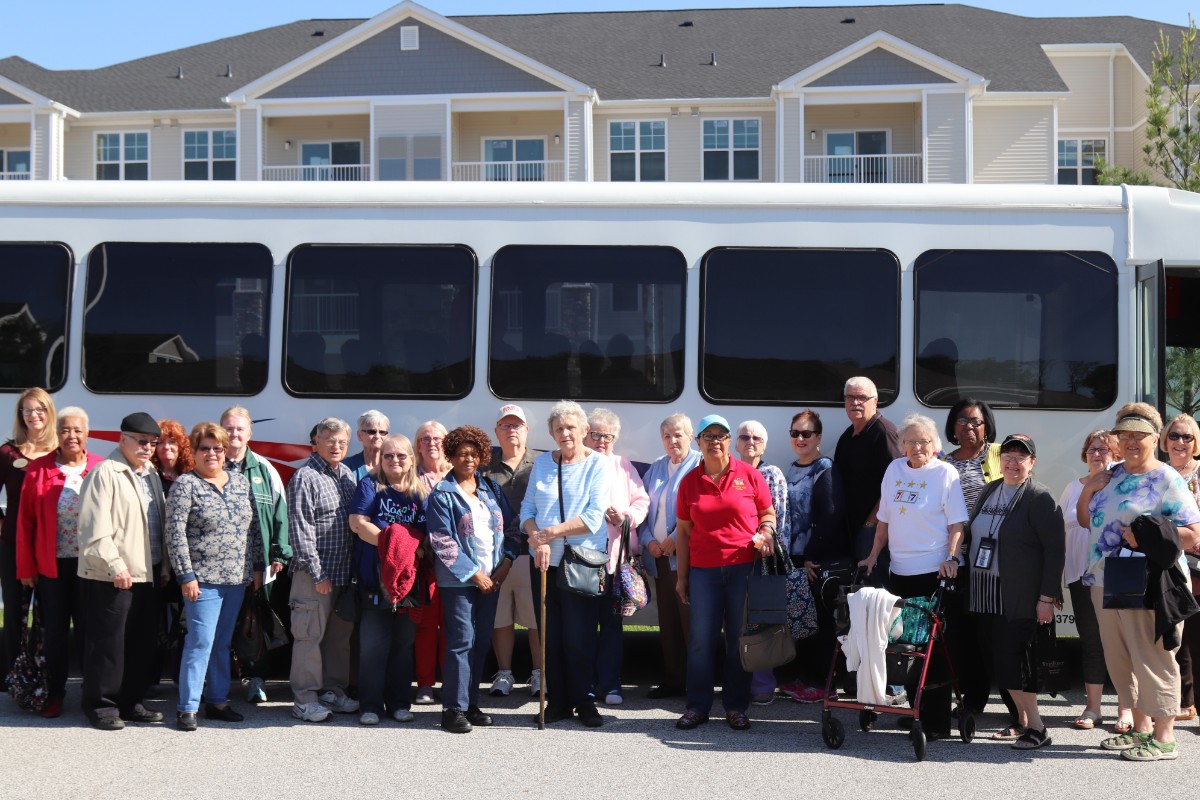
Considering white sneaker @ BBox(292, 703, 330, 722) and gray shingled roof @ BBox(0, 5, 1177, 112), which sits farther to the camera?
gray shingled roof @ BBox(0, 5, 1177, 112)

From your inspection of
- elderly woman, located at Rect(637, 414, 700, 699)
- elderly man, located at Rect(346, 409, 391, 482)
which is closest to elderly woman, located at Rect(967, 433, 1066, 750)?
elderly woman, located at Rect(637, 414, 700, 699)

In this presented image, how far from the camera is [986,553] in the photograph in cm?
684

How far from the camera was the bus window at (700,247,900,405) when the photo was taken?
8141 mm

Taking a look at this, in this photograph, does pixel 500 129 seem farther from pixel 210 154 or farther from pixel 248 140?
pixel 210 154

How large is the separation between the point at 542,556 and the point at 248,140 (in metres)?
26.3

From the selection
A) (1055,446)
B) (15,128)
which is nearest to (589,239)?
(1055,446)

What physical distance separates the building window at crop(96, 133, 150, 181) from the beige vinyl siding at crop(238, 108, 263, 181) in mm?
3075

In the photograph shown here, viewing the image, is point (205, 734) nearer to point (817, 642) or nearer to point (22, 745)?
point (22, 745)

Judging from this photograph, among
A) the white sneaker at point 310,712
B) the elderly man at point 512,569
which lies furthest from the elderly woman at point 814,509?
the white sneaker at point 310,712

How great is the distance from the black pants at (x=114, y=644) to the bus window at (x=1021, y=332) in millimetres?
5000

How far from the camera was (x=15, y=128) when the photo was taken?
107ft

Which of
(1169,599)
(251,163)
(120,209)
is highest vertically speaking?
(251,163)

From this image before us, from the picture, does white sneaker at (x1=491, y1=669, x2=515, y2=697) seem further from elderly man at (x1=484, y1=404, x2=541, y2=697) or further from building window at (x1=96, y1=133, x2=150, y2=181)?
building window at (x1=96, y1=133, x2=150, y2=181)

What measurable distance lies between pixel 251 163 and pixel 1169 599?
28019mm
